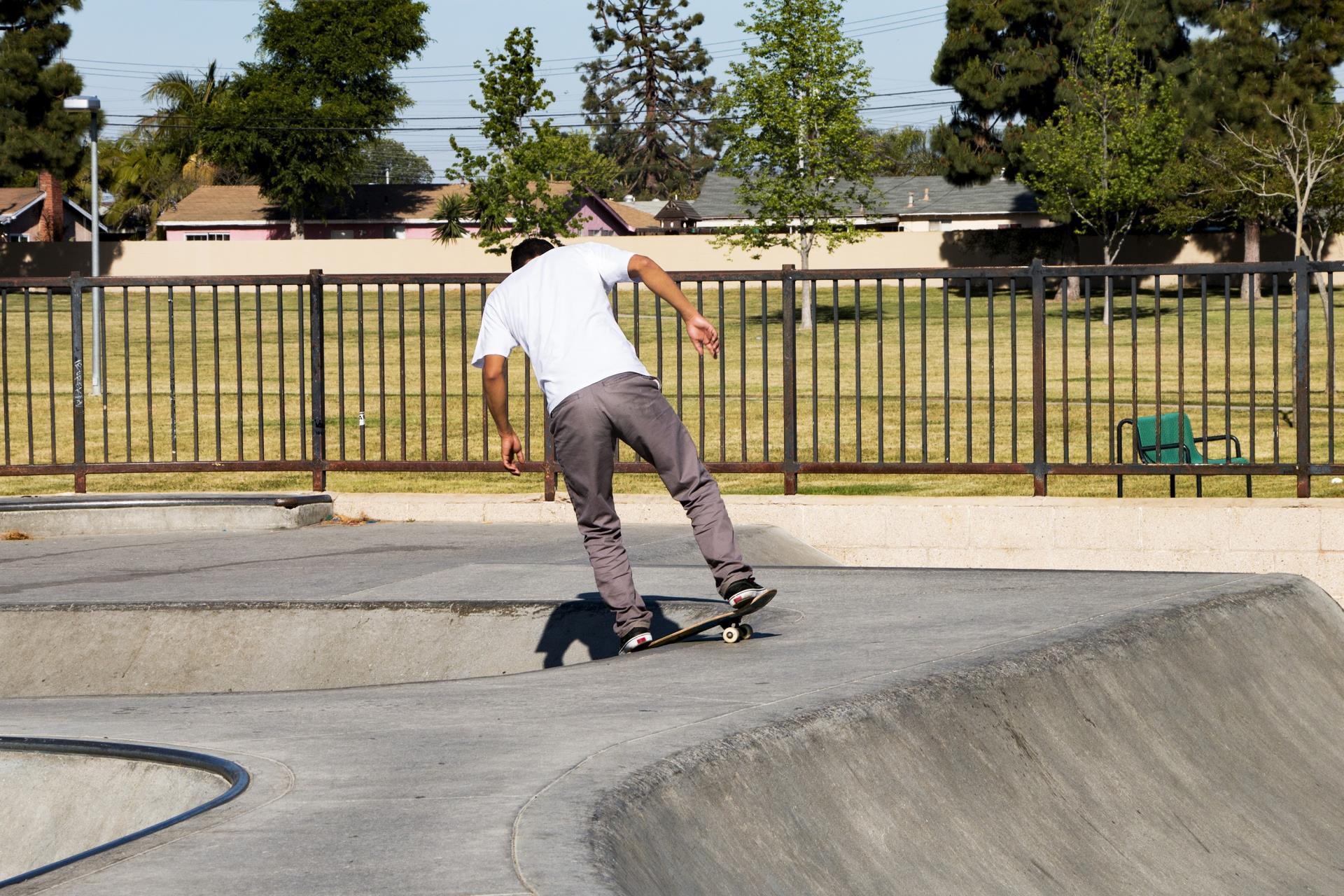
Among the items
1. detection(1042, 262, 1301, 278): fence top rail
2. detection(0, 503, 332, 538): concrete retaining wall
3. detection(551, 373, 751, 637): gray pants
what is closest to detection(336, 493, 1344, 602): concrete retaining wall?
detection(1042, 262, 1301, 278): fence top rail

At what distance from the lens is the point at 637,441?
506 cm

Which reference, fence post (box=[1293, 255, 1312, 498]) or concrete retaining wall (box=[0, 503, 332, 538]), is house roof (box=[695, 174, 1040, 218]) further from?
fence post (box=[1293, 255, 1312, 498])

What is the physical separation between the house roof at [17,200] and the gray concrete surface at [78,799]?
231 ft

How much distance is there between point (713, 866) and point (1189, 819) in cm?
190

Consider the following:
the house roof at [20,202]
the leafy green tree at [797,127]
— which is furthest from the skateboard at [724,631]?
the house roof at [20,202]

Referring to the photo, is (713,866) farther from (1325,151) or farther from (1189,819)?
(1325,151)

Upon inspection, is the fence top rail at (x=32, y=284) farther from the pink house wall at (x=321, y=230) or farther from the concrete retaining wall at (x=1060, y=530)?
the pink house wall at (x=321, y=230)

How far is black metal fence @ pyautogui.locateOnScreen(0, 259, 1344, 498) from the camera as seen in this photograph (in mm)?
8695

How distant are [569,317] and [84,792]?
2.14 metres

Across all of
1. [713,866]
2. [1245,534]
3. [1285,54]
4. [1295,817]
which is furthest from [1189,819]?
[1285,54]

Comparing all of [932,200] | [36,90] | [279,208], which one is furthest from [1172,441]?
[279,208]

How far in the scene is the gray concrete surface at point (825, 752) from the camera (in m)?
2.95

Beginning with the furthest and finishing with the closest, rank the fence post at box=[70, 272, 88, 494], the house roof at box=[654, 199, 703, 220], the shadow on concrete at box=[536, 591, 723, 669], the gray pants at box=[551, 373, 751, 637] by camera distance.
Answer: the house roof at box=[654, 199, 703, 220], the fence post at box=[70, 272, 88, 494], the shadow on concrete at box=[536, 591, 723, 669], the gray pants at box=[551, 373, 751, 637]

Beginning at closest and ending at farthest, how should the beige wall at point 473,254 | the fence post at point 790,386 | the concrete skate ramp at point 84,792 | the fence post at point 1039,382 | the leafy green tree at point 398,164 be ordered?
the concrete skate ramp at point 84,792 < the fence post at point 1039,382 < the fence post at point 790,386 < the beige wall at point 473,254 < the leafy green tree at point 398,164
